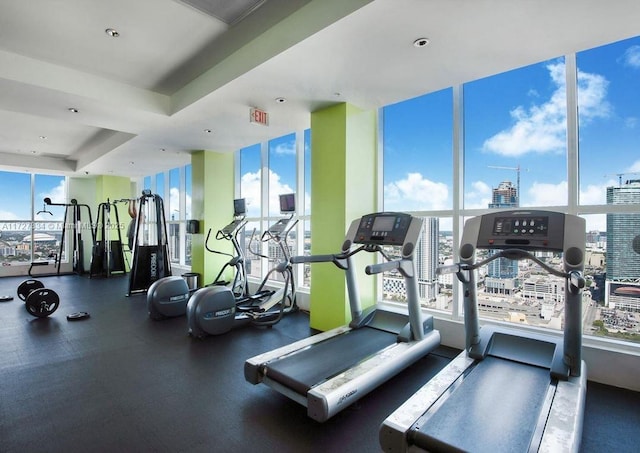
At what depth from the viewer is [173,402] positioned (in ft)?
8.73

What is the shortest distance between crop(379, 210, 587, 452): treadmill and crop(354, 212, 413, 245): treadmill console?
0.61 m

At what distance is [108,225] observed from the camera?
374 inches

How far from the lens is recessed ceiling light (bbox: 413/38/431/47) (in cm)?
277

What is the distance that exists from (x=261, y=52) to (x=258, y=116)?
127 cm

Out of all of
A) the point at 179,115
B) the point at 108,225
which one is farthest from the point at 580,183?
the point at 108,225

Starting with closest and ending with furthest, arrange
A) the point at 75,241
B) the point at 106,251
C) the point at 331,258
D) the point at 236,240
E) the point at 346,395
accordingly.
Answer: the point at 346,395 < the point at 331,258 < the point at 236,240 < the point at 106,251 < the point at 75,241

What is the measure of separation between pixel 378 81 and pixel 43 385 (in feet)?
14.1

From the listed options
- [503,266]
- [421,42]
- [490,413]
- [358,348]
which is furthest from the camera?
[503,266]

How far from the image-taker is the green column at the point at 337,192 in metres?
4.20

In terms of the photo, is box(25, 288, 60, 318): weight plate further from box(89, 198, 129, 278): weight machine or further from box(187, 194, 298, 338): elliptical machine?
box(89, 198, 129, 278): weight machine

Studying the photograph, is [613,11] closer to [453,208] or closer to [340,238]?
[453,208]

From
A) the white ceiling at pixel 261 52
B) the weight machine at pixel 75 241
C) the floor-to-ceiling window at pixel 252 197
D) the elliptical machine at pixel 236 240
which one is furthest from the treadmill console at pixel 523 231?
the weight machine at pixel 75 241

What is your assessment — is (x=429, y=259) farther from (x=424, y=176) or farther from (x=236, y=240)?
(x=236, y=240)

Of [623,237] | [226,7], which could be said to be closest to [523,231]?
[623,237]
